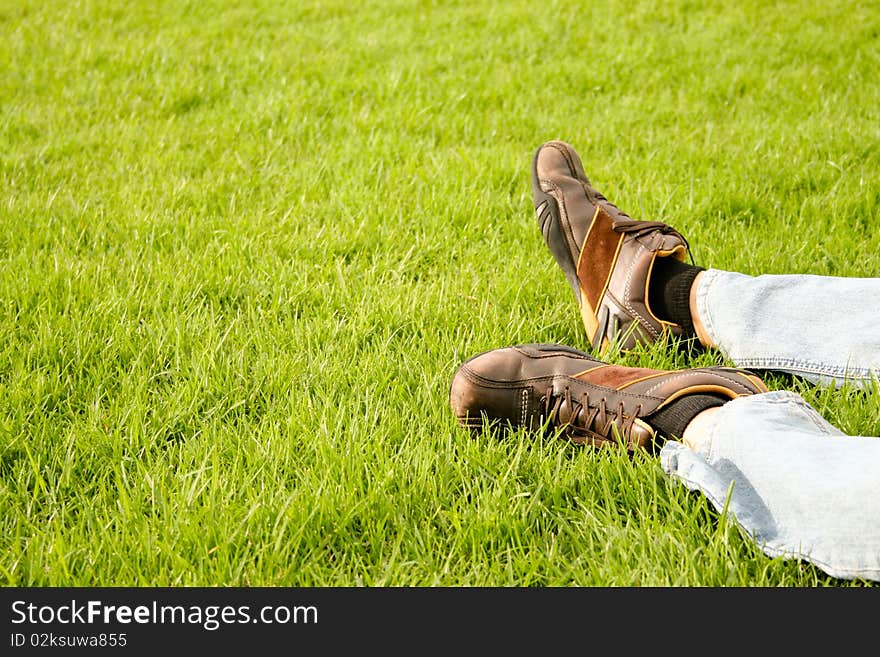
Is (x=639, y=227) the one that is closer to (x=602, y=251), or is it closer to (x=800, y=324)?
(x=602, y=251)

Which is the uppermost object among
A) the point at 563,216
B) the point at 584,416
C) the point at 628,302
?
the point at 563,216

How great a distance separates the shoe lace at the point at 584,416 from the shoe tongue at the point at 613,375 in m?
0.05

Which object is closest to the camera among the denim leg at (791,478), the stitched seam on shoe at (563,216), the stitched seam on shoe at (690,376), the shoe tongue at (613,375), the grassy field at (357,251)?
the denim leg at (791,478)

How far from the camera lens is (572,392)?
75.7 inches

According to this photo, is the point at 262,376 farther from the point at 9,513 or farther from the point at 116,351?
the point at 9,513

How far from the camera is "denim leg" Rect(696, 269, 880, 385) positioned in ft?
6.55

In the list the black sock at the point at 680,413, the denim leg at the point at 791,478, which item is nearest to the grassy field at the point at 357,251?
the denim leg at the point at 791,478

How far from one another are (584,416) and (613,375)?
0.14 m

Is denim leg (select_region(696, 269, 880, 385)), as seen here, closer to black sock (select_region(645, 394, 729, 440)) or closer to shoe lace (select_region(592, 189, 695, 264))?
shoe lace (select_region(592, 189, 695, 264))

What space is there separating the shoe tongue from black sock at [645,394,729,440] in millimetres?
123

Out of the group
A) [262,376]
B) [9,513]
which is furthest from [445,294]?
[9,513]

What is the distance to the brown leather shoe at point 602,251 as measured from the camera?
231cm

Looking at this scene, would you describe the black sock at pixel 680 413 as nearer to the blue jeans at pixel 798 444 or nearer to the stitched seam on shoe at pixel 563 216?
the blue jeans at pixel 798 444

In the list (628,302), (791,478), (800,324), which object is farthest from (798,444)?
(628,302)
